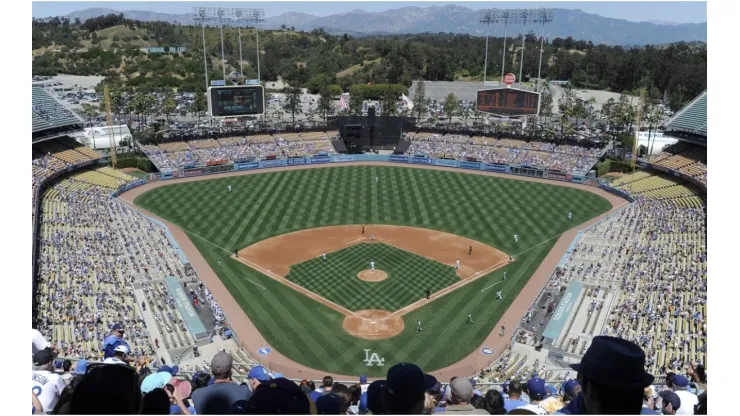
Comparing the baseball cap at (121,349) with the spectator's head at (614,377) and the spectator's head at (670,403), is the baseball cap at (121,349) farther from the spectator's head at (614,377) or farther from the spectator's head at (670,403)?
the spectator's head at (670,403)

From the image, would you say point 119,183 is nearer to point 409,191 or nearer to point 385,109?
point 409,191

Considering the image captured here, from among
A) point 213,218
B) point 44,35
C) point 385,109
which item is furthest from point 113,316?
point 44,35

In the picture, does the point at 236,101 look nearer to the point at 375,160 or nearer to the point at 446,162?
the point at 375,160

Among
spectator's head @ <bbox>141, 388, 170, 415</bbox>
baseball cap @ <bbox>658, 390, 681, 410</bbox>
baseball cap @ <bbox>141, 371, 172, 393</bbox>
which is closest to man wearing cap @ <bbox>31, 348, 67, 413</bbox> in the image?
baseball cap @ <bbox>141, 371, 172, 393</bbox>

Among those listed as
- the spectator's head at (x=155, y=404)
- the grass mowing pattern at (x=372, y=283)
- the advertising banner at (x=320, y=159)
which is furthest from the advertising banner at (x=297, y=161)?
the spectator's head at (x=155, y=404)

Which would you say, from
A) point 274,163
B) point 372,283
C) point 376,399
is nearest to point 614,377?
point 376,399

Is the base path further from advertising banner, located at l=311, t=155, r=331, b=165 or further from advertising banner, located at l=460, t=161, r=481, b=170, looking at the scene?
advertising banner, located at l=311, t=155, r=331, b=165

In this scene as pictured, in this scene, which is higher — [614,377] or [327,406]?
[614,377]
